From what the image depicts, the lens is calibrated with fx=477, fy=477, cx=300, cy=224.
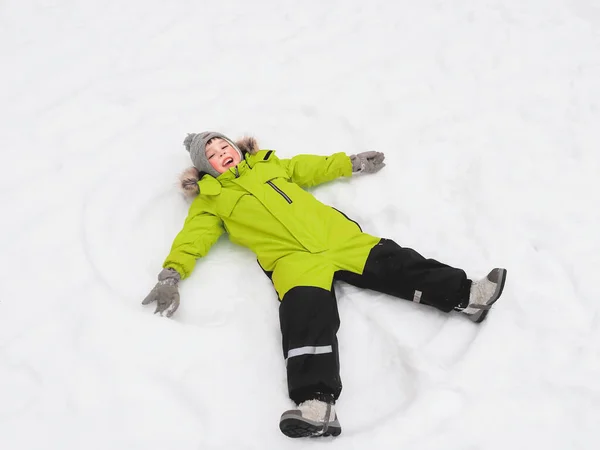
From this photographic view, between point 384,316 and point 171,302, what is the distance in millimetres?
822

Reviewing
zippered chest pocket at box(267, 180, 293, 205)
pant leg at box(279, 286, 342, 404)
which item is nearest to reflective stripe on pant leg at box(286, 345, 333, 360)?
pant leg at box(279, 286, 342, 404)

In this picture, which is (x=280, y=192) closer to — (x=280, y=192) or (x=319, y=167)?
(x=280, y=192)

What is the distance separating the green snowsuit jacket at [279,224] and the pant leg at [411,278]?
0.05 metres

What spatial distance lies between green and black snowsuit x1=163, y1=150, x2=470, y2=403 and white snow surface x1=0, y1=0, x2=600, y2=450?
11cm

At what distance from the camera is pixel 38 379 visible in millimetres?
1654

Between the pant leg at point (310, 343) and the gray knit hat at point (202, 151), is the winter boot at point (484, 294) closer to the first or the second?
the pant leg at point (310, 343)

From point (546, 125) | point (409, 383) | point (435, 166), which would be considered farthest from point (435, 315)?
point (546, 125)

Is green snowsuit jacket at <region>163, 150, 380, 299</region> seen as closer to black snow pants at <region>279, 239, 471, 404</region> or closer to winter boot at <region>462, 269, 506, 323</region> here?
black snow pants at <region>279, 239, 471, 404</region>

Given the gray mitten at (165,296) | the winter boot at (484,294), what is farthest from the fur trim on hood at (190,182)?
the winter boot at (484,294)

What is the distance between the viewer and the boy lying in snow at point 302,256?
1571 millimetres

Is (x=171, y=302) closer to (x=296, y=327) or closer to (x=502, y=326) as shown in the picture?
(x=296, y=327)

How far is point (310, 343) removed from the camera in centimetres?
161

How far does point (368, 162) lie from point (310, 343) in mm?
1047

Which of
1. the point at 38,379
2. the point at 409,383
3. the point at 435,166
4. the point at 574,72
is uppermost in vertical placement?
the point at 574,72
